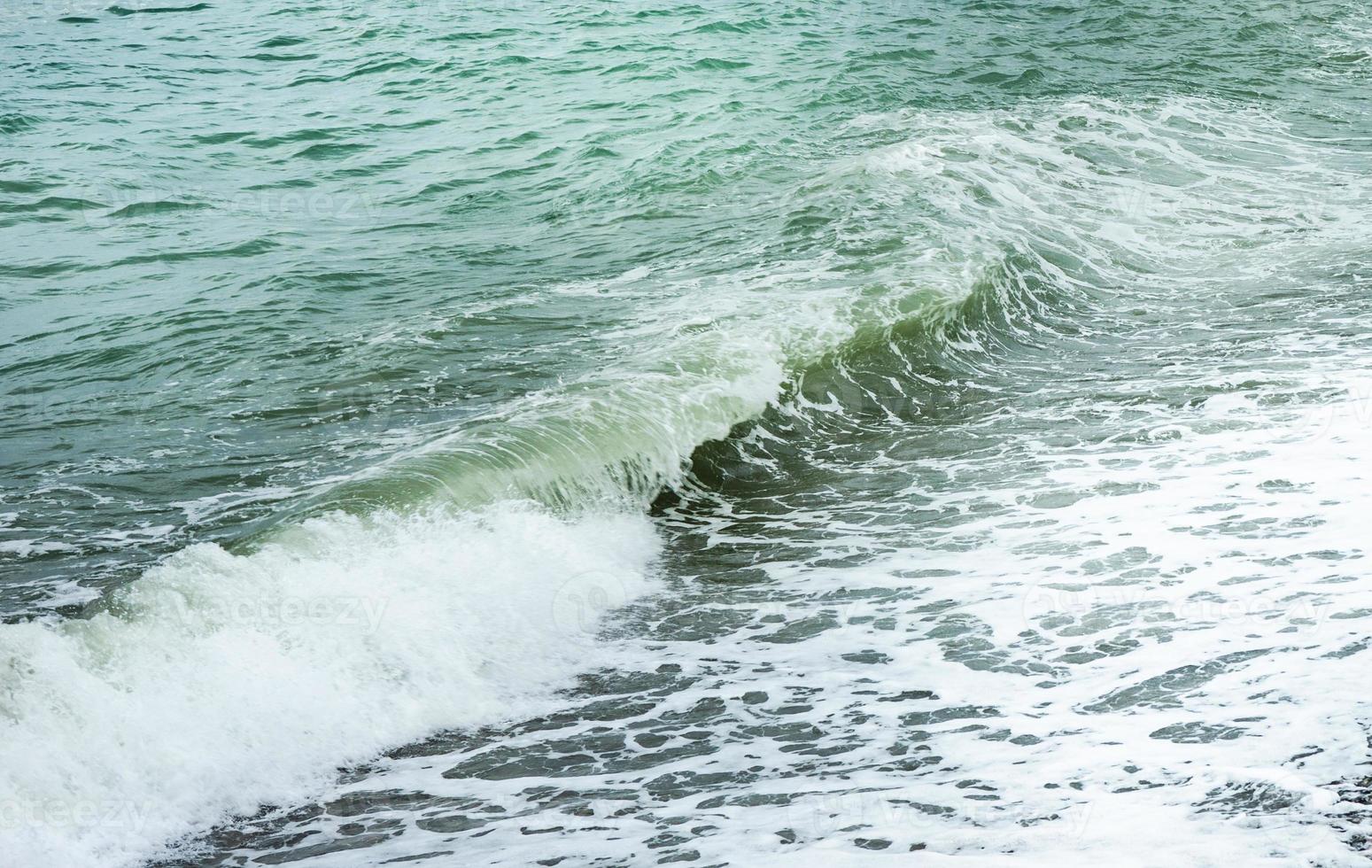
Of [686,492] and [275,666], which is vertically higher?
[275,666]

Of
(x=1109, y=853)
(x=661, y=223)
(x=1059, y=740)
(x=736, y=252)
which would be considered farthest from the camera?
(x=661, y=223)

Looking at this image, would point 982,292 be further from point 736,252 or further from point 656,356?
point 656,356

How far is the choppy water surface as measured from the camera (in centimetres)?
360

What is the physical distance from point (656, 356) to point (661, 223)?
355 cm

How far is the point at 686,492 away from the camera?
6.19 metres

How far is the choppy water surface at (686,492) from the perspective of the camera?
3.60 m

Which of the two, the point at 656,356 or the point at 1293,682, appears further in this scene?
the point at 656,356

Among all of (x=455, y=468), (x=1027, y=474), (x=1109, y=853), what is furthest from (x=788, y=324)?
(x=1109, y=853)

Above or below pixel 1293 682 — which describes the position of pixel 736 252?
above

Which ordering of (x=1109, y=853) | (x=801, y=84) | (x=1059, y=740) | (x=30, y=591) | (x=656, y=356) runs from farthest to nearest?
(x=801, y=84), (x=656, y=356), (x=30, y=591), (x=1059, y=740), (x=1109, y=853)

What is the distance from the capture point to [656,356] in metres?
7.29

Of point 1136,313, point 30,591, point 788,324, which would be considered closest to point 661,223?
point 788,324

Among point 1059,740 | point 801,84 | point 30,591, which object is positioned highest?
point 801,84

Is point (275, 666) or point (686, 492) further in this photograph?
point (686, 492)
